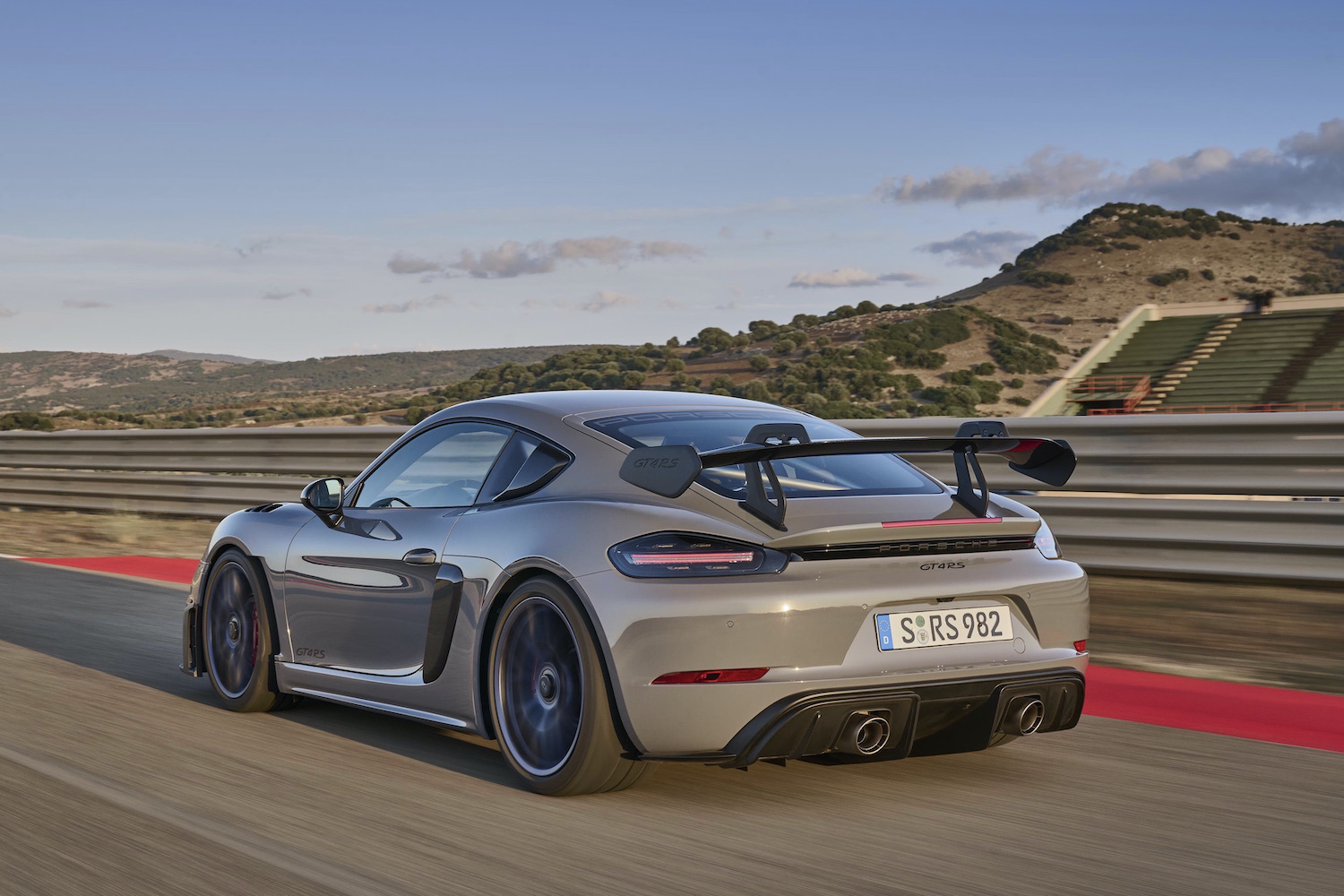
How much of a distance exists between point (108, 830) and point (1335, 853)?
334 centimetres

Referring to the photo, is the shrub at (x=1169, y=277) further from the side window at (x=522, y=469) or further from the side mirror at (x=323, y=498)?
the side window at (x=522, y=469)

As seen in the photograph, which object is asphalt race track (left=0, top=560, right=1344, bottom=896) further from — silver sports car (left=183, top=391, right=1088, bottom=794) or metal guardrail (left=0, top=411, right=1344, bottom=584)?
metal guardrail (left=0, top=411, right=1344, bottom=584)

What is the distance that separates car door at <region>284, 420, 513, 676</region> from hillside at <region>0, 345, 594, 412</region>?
6280 centimetres

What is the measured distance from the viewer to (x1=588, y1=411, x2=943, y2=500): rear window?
177 inches

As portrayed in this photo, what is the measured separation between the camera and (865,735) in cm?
408

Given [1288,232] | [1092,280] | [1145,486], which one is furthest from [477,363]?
[1288,232]

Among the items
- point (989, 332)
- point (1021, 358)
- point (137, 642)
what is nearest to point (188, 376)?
point (989, 332)

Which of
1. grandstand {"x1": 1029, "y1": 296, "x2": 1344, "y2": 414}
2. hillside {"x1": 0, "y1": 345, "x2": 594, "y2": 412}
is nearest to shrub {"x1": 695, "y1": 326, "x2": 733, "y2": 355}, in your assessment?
grandstand {"x1": 1029, "y1": 296, "x2": 1344, "y2": 414}

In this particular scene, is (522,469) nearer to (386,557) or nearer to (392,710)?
(386,557)

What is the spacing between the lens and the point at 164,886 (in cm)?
357

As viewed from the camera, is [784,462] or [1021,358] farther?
[1021,358]

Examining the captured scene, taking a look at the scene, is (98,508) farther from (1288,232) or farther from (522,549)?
(1288,232)

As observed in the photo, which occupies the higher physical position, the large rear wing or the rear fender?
the large rear wing

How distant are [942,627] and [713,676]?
27.8 inches
